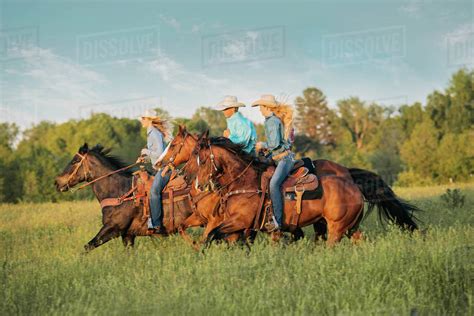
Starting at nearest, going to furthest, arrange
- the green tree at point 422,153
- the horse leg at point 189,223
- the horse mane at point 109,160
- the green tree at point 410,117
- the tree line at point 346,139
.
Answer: the horse leg at point 189,223, the horse mane at point 109,160, the tree line at point 346,139, the green tree at point 422,153, the green tree at point 410,117

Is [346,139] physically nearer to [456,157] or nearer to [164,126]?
[456,157]

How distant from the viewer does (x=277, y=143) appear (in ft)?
27.8

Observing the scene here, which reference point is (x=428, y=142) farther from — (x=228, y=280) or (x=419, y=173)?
(x=228, y=280)

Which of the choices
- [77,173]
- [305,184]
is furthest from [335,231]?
[77,173]

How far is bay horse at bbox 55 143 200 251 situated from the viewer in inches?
369

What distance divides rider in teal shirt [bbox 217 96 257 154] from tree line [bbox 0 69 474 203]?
1806cm

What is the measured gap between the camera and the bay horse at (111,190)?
9375 mm

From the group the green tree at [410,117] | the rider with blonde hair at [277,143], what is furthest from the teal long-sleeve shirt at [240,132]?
the green tree at [410,117]

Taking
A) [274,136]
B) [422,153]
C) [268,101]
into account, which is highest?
[268,101]

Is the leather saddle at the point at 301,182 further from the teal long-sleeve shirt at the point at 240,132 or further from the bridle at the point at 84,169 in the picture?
the bridle at the point at 84,169

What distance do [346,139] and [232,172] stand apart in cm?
5646

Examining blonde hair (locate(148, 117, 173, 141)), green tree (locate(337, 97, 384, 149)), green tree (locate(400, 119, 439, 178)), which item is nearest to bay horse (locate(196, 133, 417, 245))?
blonde hair (locate(148, 117, 173, 141))

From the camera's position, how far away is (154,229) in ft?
31.0

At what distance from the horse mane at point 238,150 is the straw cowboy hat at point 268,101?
0.73 metres
